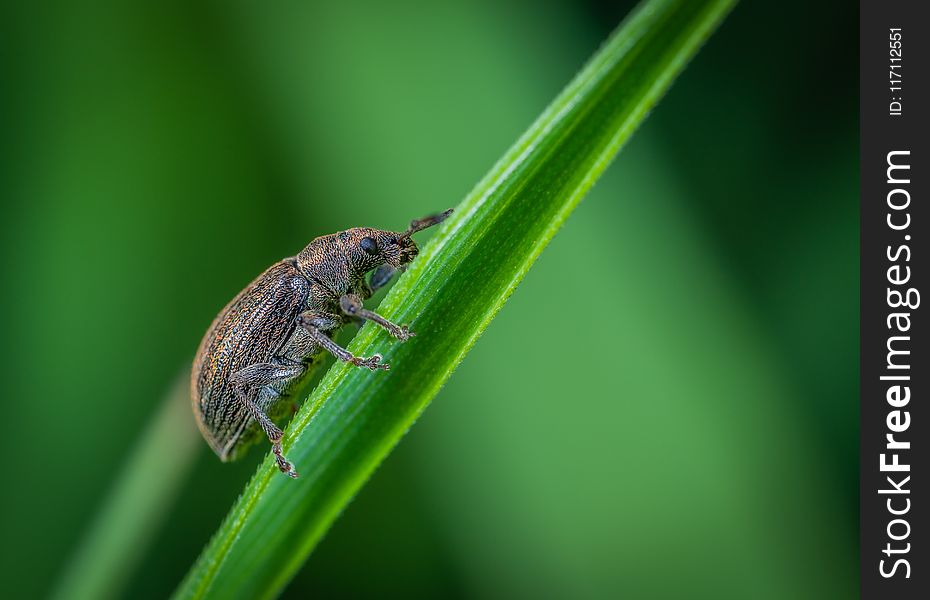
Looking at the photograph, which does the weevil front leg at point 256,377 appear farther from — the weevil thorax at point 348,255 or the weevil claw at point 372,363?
the weevil claw at point 372,363

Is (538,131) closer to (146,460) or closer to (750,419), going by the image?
(750,419)

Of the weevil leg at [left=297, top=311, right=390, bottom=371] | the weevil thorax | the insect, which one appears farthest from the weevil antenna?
the weevil leg at [left=297, top=311, right=390, bottom=371]

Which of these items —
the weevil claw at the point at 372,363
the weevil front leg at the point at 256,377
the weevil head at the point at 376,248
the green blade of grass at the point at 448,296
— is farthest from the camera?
the weevil head at the point at 376,248

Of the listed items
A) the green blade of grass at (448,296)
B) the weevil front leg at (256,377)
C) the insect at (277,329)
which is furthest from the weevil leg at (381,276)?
the green blade of grass at (448,296)

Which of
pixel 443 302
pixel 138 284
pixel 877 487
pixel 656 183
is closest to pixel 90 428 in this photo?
pixel 138 284

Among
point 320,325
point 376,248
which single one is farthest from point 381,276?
point 320,325

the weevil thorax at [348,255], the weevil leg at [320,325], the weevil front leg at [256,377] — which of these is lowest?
the weevil front leg at [256,377]

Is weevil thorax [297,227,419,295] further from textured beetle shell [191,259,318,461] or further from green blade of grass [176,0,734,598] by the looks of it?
green blade of grass [176,0,734,598]
